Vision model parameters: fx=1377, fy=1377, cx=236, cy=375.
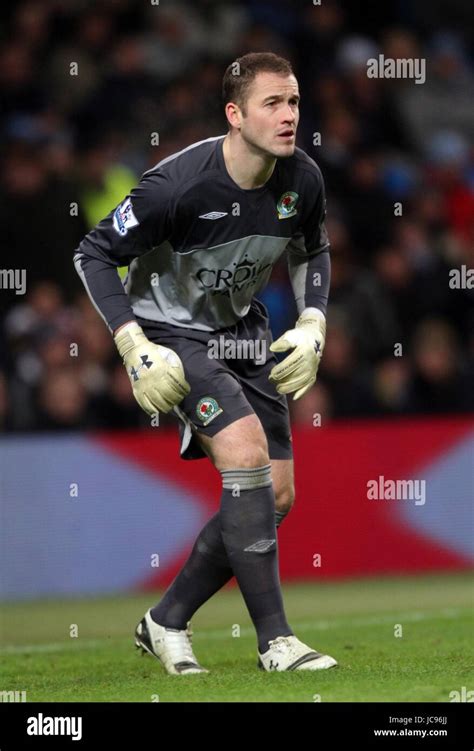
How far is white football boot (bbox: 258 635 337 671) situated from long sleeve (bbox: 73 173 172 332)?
1.36m

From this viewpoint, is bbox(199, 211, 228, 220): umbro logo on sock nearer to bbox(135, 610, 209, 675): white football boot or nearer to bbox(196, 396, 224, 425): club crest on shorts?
bbox(196, 396, 224, 425): club crest on shorts

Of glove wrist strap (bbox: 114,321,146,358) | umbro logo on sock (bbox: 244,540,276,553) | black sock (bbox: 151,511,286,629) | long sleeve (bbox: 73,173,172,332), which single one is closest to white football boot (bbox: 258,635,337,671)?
umbro logo on sock (bbox: 244,540,276,553)

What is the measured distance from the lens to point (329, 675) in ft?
16.1

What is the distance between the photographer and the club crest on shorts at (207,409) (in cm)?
520

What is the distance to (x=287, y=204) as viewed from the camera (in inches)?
216

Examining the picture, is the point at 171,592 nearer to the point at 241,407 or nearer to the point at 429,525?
the point at 241,407

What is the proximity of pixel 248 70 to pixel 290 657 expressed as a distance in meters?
2.23

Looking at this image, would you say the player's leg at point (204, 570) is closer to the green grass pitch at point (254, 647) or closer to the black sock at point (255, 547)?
the green grass pitch at point (254, 647)

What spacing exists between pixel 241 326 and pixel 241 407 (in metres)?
0.60

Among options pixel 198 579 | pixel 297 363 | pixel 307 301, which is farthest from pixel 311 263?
pixel 198 579

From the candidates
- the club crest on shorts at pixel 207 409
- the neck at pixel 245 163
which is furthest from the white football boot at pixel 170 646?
the neck at pixel 245 163

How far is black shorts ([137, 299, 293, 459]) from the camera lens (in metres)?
5.22

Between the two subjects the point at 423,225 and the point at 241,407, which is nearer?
the point at 241,407
